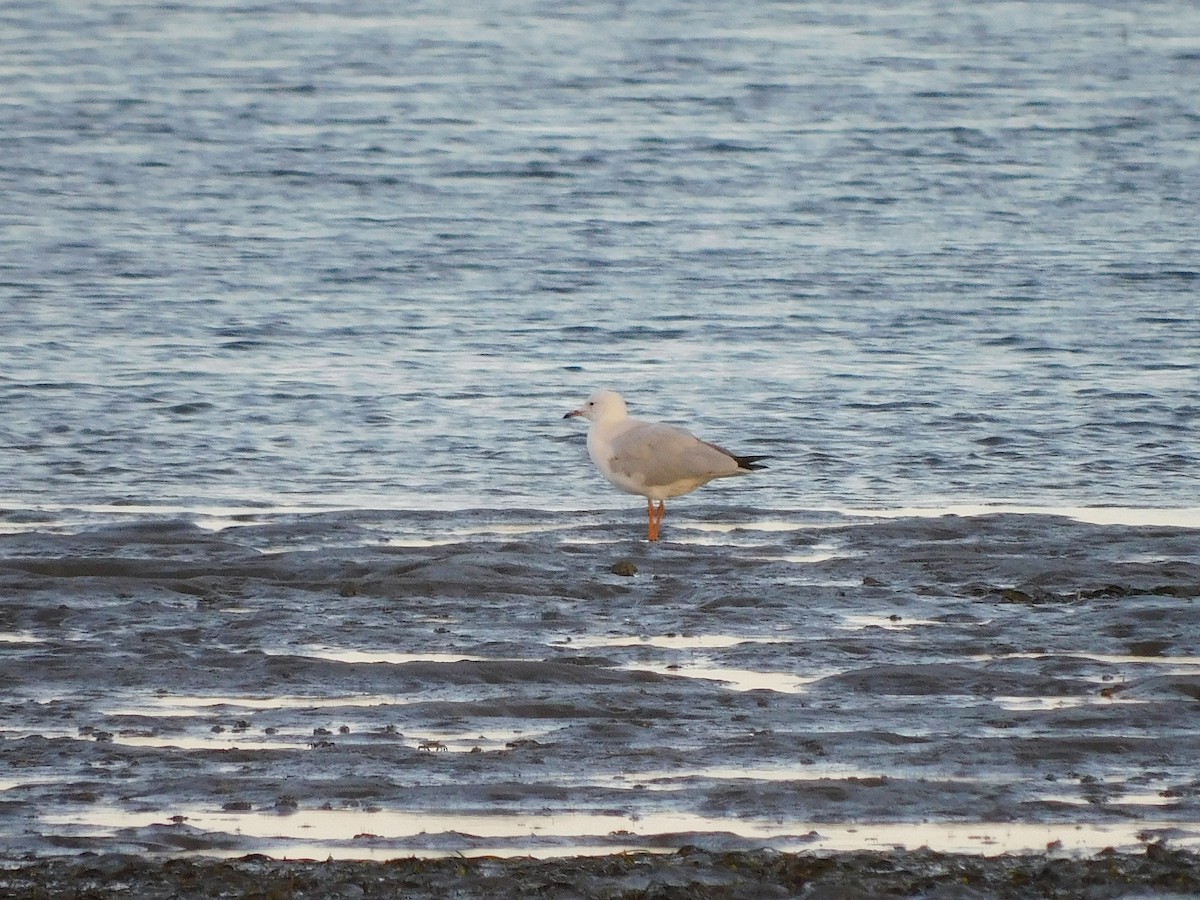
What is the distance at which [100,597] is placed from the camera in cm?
940

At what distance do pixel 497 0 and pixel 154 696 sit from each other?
35.3m

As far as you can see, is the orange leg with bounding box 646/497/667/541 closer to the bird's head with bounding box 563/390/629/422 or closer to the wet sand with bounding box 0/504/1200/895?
the wet sand with bounding box 0/504/1200/895

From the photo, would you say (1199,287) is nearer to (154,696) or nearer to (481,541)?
(481,541)

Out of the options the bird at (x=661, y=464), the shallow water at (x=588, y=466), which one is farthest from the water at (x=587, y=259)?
the bird at (x=661, y=464)

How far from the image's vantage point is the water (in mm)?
13227

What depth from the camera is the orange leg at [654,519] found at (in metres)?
11.0

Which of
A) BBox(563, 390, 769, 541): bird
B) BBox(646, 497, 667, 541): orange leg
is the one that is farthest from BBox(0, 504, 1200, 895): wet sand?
BBox(563, 390, 769, 541): bird

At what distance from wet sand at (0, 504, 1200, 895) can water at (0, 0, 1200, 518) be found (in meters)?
1.56

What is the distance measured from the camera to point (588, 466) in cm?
1313

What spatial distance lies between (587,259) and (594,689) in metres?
12.7

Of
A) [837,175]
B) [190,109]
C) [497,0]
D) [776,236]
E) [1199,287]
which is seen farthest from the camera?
[497,0]

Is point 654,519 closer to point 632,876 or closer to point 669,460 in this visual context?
point 669,460

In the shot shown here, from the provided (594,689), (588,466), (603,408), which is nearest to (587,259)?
(588,466)

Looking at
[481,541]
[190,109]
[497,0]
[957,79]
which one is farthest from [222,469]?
[497,0]
